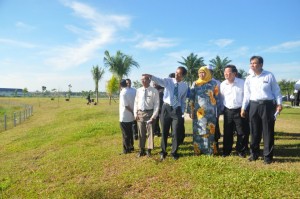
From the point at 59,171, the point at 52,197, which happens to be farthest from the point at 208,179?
the point at 59,171

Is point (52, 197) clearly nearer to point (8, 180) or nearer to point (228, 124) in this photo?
point (8, 180)

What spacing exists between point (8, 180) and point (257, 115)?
248 inches

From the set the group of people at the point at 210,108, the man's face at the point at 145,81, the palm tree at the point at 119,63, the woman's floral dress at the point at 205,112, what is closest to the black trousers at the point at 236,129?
the group of people at the point at 210,108

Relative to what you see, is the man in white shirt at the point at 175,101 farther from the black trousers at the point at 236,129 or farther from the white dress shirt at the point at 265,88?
the white dress shirt at the point at 265,88

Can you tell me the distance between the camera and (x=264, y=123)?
6.02 metres

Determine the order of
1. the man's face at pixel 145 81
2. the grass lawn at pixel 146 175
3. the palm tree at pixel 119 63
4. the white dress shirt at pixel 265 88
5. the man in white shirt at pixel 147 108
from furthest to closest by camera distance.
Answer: the palm tree at pixel 119 63
the man in white shirt at pixel 147 108
the man's face at pixel 145 81
the white dress shirt at pixel 265 88
the grass lawn at pixel 146 175

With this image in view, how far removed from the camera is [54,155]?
31.7ft

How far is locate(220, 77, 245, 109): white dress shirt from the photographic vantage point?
264 inches

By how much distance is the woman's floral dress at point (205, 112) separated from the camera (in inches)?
267

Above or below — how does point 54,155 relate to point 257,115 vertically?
below

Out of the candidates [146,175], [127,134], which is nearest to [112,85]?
[127,134]

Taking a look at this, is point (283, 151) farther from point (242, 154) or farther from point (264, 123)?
point (264, 123)

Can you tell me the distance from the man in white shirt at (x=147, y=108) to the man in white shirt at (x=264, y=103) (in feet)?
7.48

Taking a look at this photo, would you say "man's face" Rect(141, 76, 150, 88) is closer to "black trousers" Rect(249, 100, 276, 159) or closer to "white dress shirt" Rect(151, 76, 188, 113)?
"white dress shirt" Rect(151, 76, 188, 113)
